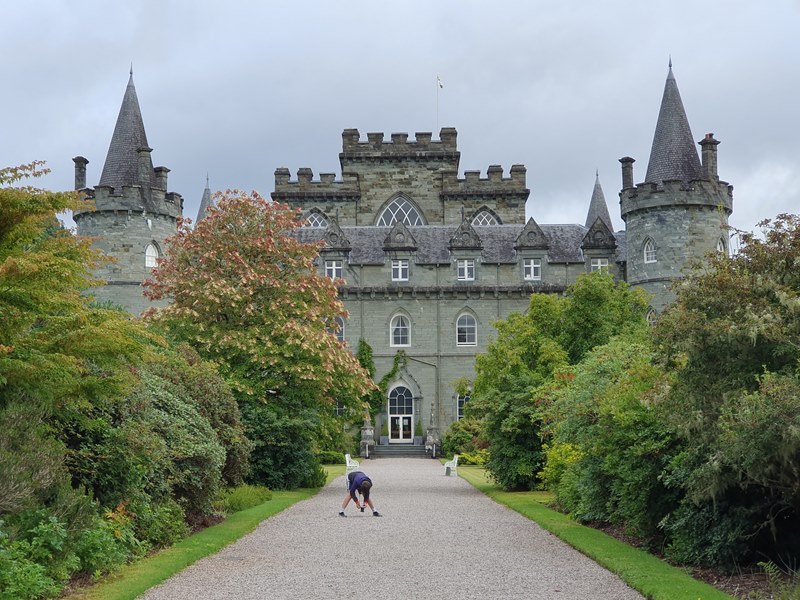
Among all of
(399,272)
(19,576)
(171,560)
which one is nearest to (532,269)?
(399,272)

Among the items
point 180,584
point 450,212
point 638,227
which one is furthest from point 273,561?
point 450,212

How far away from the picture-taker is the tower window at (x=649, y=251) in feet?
156

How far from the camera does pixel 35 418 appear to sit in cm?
1213

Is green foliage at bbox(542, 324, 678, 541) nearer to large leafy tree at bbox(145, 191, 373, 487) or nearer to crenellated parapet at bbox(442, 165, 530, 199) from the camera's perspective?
large leafy tree at bbox(145, 191, 373, 487)

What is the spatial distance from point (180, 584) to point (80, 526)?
56.1 inches

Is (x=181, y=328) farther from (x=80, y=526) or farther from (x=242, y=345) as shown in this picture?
(x=80, y=526)

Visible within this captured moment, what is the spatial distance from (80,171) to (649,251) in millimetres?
28417

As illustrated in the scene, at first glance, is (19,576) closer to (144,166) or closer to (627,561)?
(627,561)

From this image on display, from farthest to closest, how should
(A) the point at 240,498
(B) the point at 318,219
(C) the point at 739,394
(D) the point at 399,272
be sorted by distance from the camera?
(B) the point at 318,219 < (D) the point at 399,272 < (A) the point at 240,498 < (C) the point at 739,394

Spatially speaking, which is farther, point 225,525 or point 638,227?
point 638,227

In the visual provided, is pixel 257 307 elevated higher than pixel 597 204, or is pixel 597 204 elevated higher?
pixel 597 204

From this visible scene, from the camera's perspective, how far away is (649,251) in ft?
157

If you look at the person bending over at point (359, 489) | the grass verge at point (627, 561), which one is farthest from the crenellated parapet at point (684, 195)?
the person bending over at point (359, 489)

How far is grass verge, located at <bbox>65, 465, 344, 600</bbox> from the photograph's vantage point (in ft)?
37.3
